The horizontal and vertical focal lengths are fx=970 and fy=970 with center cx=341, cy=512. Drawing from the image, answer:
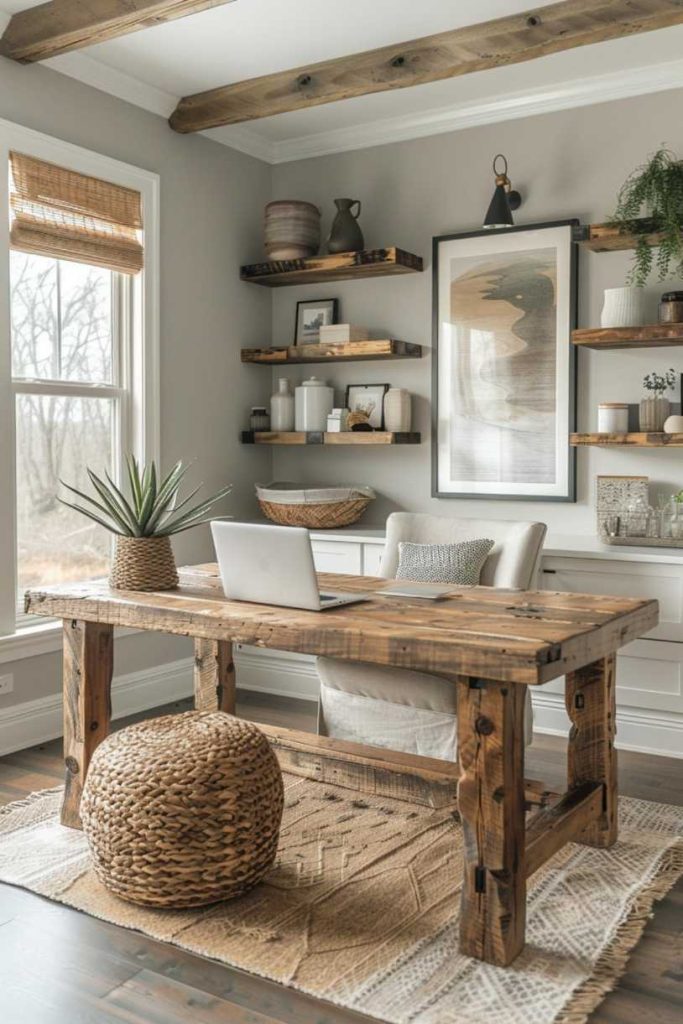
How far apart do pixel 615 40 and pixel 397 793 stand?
9.33ft

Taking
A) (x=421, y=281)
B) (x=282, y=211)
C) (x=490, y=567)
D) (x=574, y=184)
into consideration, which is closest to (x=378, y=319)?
(x=421, y=281)

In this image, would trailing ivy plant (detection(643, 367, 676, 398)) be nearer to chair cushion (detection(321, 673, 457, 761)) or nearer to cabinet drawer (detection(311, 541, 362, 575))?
cabinet drawer (detection(311, 541, 362, 575))

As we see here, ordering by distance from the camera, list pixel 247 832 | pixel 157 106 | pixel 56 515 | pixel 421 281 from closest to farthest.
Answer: pixel 247 832 < pixel 56 515 < pixel 157 106 < pixel 421 281

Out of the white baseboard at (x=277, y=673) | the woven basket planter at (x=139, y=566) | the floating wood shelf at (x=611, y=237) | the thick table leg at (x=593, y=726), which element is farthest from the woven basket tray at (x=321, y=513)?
the thick table leg at (x=593, y=726)

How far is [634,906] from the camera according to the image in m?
2.38

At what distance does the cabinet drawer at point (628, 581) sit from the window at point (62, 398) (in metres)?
1.90

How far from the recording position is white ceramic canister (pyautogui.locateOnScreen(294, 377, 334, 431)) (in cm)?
468

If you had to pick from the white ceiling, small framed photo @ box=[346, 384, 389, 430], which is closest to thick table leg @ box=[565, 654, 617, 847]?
small framed photo @ box=[346, 384, 389, 430]

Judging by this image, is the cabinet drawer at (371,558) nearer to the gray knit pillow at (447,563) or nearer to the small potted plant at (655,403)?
the gray knit pillow at (447,563)

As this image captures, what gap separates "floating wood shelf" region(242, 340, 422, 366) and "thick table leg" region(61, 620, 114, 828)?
2.06 metres

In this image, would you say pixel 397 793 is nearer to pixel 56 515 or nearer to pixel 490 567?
pixel 490 567

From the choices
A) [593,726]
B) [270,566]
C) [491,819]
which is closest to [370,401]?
[270,566]

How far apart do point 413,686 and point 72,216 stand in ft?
7.61

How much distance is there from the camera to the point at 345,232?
4.50 meters
